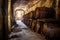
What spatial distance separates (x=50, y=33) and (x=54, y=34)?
0.55 ft

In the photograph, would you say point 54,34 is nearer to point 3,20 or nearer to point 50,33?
point 50,33

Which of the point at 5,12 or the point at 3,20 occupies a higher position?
the point at 5,12

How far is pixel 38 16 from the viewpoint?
8.26m

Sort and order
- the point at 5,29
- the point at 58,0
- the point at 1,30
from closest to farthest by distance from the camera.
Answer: the point at 1,30, the point at 5,29, the point at 58,0

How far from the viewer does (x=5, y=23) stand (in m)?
3.00

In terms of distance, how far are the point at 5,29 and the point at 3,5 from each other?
1.88ft

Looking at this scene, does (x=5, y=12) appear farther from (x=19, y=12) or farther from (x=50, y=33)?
(x=19, y=12)

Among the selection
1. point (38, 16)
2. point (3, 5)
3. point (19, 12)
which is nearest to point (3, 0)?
point (3, 5)

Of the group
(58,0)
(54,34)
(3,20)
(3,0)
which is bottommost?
(54,34)

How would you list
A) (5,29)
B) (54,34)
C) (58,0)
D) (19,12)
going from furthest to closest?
(19,12), (58,0), (54,34), (5,29)

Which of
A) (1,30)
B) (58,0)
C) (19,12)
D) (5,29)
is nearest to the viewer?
(1,30)

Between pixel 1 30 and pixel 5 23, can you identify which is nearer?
pixel 1 30

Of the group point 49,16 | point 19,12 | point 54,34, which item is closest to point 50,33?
point 54,34

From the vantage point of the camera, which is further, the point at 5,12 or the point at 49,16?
the point at 49,16
